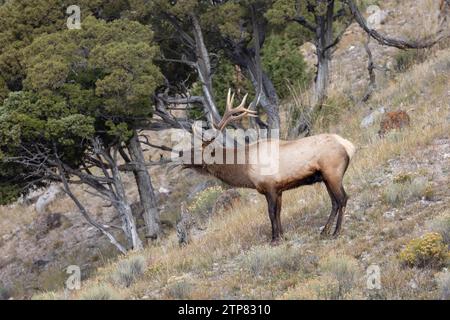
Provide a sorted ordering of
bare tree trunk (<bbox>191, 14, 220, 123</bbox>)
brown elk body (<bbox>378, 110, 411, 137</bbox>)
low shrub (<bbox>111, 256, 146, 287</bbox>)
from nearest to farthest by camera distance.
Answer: low shrub (<bbox>111, 256, 146, 287</bbox>) → brown elk body (<bbox>378, 110, 411, 137</bbox>) → bare tree trunk (<bbox>191, 14, 220, 123</bbox>)

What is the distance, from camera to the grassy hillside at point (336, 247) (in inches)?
356

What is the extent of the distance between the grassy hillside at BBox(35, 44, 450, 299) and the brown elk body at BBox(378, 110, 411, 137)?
314 millimetres

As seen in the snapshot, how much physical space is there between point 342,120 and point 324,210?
755cm

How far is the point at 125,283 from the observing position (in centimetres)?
1075

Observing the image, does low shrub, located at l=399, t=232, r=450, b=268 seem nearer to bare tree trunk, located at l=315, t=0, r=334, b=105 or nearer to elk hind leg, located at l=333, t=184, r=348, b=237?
elk hind leg, located at l=333, t=184, r=348, b=237

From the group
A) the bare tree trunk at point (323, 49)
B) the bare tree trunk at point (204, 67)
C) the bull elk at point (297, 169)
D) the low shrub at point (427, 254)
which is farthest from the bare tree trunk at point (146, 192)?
the low shrub at point (427, 254)

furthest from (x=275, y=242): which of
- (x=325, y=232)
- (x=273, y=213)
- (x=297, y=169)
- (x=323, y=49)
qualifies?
(x=323, y=49)

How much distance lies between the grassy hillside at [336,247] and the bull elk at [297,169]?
529 millimetres

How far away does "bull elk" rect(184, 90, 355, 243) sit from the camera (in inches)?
416

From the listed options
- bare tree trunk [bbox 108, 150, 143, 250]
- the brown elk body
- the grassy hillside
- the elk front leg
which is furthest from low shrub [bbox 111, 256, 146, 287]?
bare tree trunk [bbox 108, 150, 143, 250]

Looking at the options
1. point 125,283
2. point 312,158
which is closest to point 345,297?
point 312,158

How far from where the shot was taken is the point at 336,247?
1038cm

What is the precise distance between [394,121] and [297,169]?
5.48m

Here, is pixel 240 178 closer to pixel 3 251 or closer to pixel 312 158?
pixel 312 158
